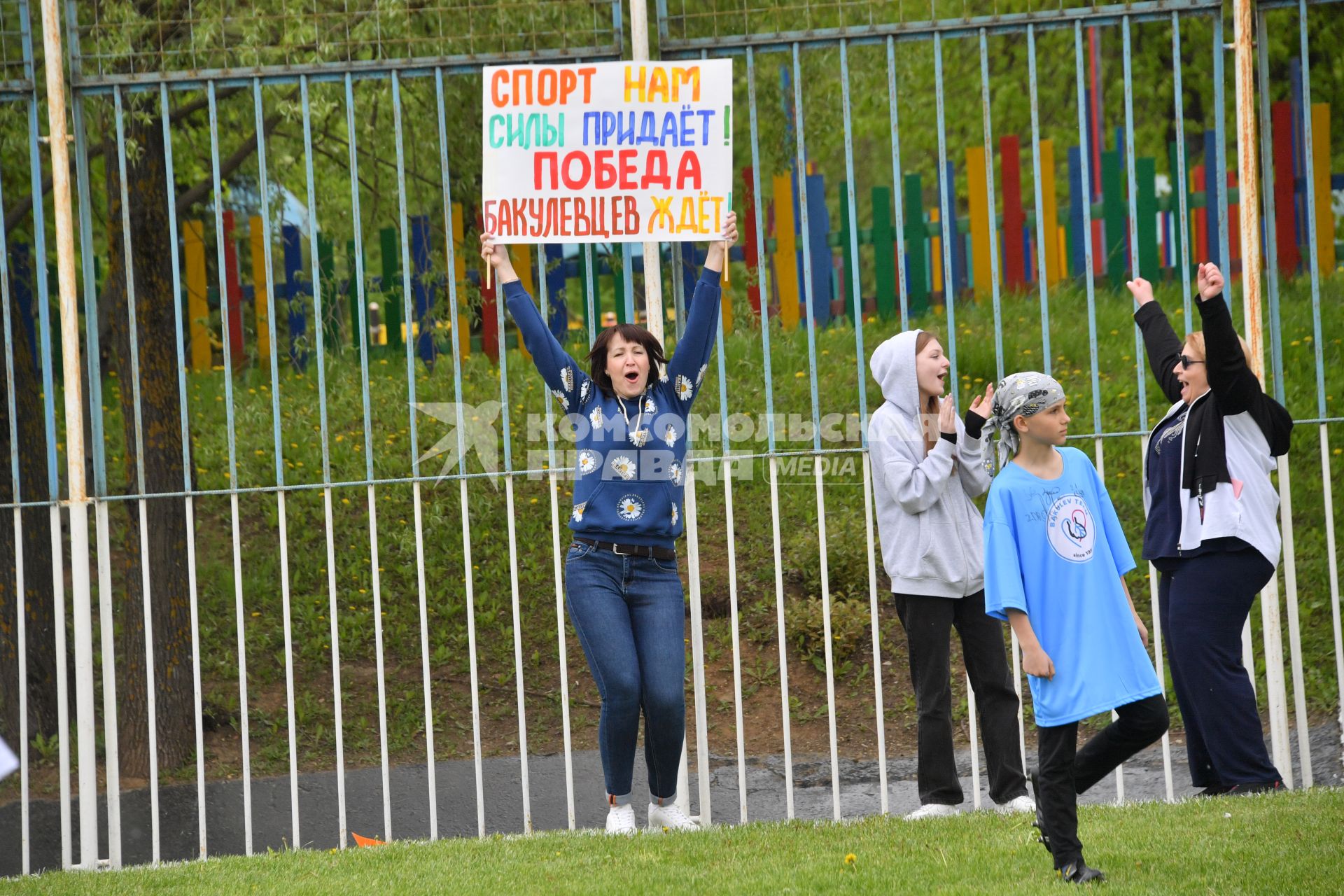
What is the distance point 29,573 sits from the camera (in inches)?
279

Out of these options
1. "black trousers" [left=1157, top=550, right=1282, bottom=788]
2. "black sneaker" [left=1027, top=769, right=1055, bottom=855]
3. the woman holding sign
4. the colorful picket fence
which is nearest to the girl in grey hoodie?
"black trousers" [left=1157, top=550, right=1282, bottom=788]

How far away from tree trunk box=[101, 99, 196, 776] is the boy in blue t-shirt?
459 centimetres

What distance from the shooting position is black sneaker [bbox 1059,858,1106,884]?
11.6 ft

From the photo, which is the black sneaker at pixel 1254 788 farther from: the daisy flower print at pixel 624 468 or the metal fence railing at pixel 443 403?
the daisy flower print at pixel 624 468

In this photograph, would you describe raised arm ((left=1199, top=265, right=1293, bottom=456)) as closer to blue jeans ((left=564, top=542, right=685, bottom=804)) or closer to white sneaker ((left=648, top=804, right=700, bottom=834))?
blue jeans ((left=564, top=542, right=685, bottom=804))

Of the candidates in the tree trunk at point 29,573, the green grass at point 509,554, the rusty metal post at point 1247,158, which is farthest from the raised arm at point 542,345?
the tree trunk at point 29,573

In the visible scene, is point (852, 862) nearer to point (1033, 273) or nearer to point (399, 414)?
point (399, 414)

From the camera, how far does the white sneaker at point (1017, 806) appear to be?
4.57 meters

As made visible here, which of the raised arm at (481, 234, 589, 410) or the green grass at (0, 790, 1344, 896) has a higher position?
the raised arm at (481, 234, 589, 410)

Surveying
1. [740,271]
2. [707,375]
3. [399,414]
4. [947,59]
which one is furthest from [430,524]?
[947,59]

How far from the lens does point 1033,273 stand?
11.5m

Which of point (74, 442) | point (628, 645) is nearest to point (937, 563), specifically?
point (628, 645)

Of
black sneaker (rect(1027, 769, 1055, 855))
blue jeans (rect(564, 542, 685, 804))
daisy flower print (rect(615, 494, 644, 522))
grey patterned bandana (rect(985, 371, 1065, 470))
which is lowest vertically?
black sneaker (rect(1027, 769, 1055, 855))

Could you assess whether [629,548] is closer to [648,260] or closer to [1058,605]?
[648,260]
